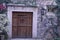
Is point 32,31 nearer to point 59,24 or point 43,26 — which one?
point 43,26

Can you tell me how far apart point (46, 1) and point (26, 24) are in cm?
125

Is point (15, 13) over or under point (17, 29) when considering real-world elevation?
over

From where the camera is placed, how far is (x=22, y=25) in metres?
9.42

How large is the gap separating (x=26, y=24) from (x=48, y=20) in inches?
36.3

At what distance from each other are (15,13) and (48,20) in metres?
1.38

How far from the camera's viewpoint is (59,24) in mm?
9383

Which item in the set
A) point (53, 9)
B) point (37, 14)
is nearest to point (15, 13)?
point (37, 14)

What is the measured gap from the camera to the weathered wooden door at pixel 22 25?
30.8 feet

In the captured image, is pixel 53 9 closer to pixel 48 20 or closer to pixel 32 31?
pixel 48 20

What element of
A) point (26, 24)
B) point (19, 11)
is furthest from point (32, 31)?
point (19, 11)

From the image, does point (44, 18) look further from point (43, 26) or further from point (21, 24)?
point (21, 24)

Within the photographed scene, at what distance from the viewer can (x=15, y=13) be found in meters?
9.36

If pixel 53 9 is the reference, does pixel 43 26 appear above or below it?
below

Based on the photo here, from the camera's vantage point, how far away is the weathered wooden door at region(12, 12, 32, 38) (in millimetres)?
9391
